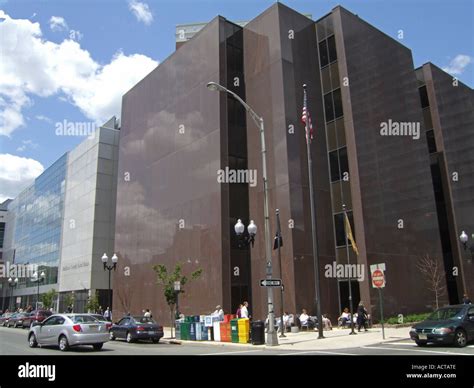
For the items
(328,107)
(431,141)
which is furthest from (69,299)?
(431,141)

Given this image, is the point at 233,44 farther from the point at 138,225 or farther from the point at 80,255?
the point at 80,255

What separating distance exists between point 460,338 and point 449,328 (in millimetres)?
512

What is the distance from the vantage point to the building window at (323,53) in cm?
3469

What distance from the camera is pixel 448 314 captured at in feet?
54.6

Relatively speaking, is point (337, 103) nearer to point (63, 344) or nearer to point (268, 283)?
point (268, 283)

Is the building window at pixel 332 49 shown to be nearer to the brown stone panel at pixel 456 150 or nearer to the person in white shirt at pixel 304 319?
the brown stone panel at pixel 456 150

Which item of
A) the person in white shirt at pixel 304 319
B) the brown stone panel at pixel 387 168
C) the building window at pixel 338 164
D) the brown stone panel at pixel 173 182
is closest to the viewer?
the person in white shirt at pixel 304 319

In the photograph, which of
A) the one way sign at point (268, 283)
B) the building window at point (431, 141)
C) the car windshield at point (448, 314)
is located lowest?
the car windshield at point (448, 314)

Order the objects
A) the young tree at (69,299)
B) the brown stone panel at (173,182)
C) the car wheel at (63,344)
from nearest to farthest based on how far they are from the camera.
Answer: the car wheel at (63,344), the brown stone panel at (173,182), the young tree at (69,299)

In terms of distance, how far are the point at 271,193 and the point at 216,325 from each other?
1124 centimetres

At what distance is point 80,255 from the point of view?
5838 cm

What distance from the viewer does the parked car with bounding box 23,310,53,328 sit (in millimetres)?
36200

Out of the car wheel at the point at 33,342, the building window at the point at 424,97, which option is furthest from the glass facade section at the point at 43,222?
the car wheel at the point at 33,342
